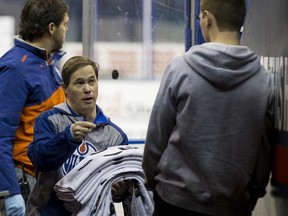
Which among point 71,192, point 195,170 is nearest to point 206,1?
point 195,170

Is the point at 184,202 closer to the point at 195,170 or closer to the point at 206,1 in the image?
the point at 195,170

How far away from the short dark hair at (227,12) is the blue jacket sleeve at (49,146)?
0.76 meters

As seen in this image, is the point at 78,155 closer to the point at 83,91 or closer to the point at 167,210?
the point at 83,91

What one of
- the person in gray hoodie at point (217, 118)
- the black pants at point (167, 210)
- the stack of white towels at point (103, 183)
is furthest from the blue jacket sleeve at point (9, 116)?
the person in gray hoodie at point (217, 118)

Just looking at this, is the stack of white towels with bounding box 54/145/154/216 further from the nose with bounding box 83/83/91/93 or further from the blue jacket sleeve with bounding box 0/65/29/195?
the blue jacket sleeve with bounding box 0/65/29/195

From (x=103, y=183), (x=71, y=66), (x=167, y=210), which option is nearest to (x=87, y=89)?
(x=71, y=66)

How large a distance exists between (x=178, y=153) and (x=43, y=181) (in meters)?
0.81

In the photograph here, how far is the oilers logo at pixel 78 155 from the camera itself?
9.51ft

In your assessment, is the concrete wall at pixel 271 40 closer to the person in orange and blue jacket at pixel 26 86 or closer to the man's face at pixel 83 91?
the man's face at pixel 83 91

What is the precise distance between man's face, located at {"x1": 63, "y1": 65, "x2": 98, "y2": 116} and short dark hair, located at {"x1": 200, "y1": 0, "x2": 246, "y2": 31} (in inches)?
32.3

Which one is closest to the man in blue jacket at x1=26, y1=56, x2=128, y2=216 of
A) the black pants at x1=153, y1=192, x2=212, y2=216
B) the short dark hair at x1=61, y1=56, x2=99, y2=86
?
the short dark hair at x1=61, y1=56, x2=99, y2=86

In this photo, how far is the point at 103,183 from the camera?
274cm

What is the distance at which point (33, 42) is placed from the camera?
3.51 m

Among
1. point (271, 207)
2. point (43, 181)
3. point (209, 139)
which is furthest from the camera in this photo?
point (43, 181)
